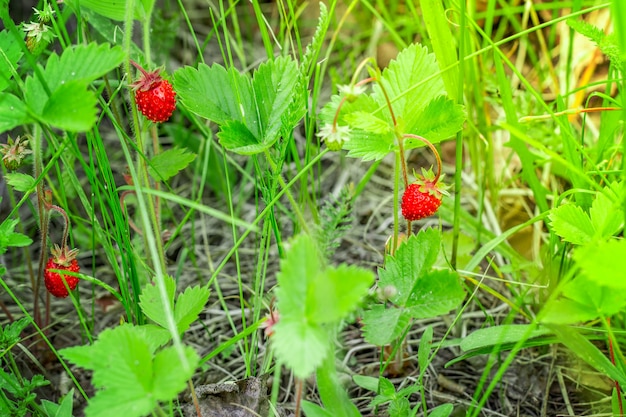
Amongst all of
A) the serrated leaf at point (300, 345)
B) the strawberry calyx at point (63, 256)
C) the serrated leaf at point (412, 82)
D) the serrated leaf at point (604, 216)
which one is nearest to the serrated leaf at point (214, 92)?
the serrated leaf at point (412, 82)

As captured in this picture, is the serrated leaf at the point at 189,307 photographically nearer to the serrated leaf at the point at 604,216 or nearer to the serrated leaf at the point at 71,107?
the serrated leaf at the point at 71,107

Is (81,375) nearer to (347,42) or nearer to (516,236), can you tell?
(516,236)

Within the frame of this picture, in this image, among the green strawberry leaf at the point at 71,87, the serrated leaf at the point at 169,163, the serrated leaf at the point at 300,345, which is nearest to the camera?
the serrated leaf at the point at 300,345

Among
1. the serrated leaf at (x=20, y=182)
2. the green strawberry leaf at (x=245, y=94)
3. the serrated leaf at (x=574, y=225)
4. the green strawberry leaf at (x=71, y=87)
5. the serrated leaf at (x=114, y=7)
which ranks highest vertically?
the serrated leaf at (x=114, y=7)

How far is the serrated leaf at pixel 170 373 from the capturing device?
77 centimetres

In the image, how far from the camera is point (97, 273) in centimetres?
154

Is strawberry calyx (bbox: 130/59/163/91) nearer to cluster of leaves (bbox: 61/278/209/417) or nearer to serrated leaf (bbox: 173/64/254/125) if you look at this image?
serrated leaf (bbox: 173/64/254/125)

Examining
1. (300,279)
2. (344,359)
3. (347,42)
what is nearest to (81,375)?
(344,359)

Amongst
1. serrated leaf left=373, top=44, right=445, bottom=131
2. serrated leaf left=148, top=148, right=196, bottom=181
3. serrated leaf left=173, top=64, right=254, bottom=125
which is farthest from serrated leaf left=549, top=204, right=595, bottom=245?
serrated leaf left=148, top=148, right=196, bottom=181

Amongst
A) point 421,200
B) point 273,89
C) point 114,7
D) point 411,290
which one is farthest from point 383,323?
point 114,7

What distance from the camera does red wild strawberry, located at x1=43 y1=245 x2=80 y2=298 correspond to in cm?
111

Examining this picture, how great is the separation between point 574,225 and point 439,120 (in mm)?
263

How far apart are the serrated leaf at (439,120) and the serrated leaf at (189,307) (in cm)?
41

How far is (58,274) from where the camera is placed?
1106 mm
